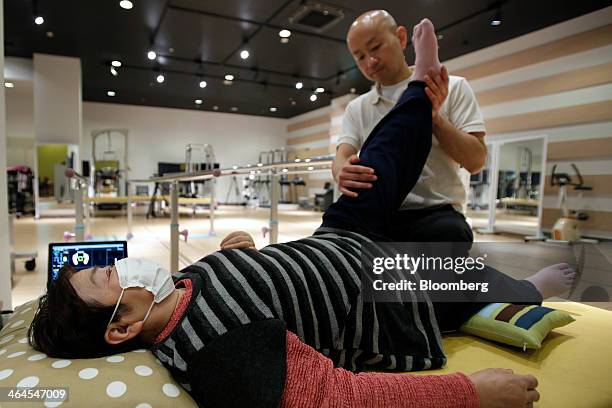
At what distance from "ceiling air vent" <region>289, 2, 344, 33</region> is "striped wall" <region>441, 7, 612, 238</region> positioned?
116 inches

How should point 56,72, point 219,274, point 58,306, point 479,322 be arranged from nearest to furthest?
point 58,306 < point 219,274 < point 479,322 < point 56,72

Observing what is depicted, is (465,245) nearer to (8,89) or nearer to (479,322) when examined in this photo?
(479,322)

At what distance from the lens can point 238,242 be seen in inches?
48.3

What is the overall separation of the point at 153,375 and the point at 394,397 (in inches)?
19.2

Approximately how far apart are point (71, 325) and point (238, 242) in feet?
1.72

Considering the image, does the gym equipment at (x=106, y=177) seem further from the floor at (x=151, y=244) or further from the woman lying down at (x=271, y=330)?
the woman lying down at (x=271, y=330)

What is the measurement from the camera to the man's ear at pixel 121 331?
0.82 m

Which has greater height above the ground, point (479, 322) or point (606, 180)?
point (606, 180)

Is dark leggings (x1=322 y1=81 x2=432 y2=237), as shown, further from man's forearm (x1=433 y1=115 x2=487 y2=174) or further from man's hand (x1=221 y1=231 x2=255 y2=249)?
man's hand (x1=221 y1=231 x2=255 y2=249)

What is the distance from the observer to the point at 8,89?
8875mm

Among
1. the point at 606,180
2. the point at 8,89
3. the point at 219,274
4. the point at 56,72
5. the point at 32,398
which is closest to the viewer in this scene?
the point at 32,398

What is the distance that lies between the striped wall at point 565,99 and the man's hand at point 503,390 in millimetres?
5683

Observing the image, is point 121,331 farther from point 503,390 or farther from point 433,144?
point 433,144

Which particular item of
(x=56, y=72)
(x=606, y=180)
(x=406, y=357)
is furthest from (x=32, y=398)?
(x=56, y=72)
